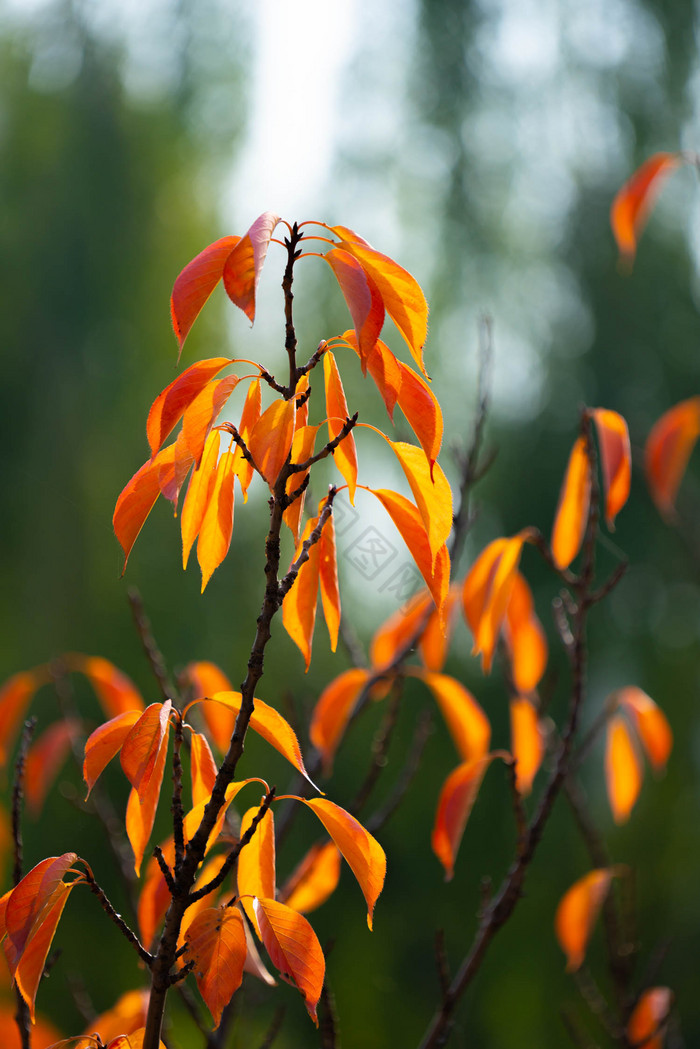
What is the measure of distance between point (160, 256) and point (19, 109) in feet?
3.31

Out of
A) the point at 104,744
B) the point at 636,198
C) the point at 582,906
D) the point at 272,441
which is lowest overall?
the point at 582,906

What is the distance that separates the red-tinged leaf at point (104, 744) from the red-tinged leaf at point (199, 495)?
0.07 m

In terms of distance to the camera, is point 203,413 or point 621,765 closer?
point 203,413

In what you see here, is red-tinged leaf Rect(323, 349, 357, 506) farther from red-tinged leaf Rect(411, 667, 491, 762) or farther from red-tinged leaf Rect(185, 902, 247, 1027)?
red-tinged leaf Rect(411, 667, 491, 762)

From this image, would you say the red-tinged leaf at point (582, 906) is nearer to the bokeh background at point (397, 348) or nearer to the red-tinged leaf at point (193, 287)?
the red-tinged leaf at point (193, 287)

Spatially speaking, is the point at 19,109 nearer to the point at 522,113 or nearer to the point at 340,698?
the point at 522,113

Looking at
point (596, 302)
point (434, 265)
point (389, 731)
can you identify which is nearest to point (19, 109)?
point (434, 265)

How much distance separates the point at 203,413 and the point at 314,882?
40 cm

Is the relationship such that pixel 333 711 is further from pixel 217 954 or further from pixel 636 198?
pixel 636 198

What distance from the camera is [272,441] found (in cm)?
31

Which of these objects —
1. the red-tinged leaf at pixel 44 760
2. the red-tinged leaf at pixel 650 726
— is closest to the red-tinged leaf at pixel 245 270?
the red-tinged leaf at pixel 650 726

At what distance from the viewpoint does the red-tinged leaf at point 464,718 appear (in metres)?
0.69

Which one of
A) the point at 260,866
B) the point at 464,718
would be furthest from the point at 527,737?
the point at 260,866

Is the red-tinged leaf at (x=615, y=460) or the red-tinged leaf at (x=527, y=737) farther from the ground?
the red-tinged leaf at (x=615, y=460)
